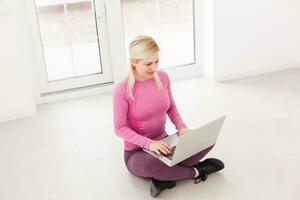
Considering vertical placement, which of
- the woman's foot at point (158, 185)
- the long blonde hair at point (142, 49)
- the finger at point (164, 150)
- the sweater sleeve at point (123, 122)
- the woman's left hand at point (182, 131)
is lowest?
the woman's foot at point (158, 185)

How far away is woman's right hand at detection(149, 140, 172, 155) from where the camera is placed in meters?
2.05

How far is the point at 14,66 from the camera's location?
3016 millimetres

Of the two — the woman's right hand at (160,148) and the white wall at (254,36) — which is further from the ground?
the white wall at (254,36)

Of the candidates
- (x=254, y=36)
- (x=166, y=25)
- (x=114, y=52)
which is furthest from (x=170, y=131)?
(x=254, y=36)

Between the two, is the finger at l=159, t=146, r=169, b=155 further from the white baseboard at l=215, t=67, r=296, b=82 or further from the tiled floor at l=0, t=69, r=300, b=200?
the white baseboard at l=215, t=67, r=296, b=82

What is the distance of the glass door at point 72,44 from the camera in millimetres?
3254

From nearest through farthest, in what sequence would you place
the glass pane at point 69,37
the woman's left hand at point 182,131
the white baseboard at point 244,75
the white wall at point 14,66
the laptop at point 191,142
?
the laptop at point 191,142
the woman's left hand at point 182,131
the white wall at point 14,66
the glass pane at point 69,37
the white baseboard at point 244,75

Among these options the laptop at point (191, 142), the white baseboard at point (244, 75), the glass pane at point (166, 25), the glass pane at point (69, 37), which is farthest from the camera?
the white baseboard at point (244, 75)

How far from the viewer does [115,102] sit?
2119 millimetres

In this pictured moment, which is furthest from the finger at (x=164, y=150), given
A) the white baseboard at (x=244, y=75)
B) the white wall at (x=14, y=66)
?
the white baseboard at (x=244, y=75)

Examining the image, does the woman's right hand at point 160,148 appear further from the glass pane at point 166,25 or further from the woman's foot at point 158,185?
the glass pane at point 166,25

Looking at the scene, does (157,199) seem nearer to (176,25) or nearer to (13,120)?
(13,120)

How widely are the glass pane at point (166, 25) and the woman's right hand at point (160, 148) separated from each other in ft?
5.10

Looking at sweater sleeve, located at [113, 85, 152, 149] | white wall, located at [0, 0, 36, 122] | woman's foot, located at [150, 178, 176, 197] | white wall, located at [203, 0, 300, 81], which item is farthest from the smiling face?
white wall, located at [203, 0, 300, 81]
